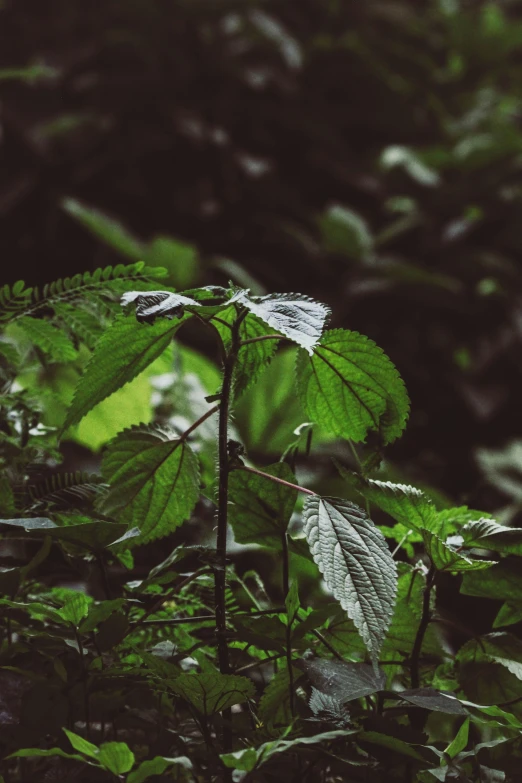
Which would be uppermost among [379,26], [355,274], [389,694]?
[379,26]

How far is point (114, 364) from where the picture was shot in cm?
51

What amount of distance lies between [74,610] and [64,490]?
14cm

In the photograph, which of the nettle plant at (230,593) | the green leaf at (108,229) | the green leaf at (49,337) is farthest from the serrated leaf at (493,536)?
the green leaf at (108,229)

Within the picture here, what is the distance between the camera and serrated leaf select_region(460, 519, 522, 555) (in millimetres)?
474

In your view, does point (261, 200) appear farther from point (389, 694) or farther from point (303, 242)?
point (389, 694)

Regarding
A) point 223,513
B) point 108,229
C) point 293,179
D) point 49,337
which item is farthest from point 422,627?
point 293,179

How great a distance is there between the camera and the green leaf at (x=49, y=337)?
24.0 inches

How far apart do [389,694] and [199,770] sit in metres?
0.15

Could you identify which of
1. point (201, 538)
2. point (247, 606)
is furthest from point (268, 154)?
point (247, 606)

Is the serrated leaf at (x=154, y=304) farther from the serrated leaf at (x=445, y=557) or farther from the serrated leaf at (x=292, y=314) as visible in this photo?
the serrated leaf at (x=445, y=557)

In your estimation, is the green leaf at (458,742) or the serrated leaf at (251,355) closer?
the green leaf at (458,742)

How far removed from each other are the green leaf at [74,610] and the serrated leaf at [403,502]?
0.20m

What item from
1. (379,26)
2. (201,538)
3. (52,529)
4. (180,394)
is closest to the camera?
(52,529)

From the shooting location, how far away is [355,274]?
2609mm
